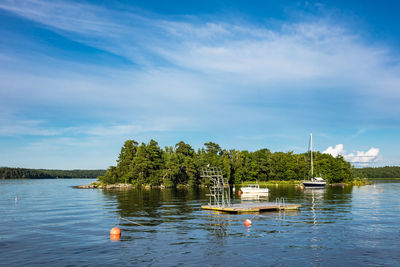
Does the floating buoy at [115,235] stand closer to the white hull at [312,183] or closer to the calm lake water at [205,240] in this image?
the calm lake water at [205,240]

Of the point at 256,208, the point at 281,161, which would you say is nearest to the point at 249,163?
the point at 281,161

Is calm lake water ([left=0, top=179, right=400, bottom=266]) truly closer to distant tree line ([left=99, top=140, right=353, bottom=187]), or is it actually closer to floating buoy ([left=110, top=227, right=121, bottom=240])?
floating buoy ([left=110, top=227, right=121, bottom=240])

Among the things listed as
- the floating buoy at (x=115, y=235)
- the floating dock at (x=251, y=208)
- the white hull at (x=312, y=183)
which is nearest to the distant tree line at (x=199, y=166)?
the white hull at (x=312, y=183)

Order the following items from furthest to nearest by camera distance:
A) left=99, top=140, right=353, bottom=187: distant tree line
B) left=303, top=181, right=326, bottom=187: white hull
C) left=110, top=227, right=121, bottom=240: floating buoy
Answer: left=99, top=140, right=353, bottom=187: distant tree line
left=303, top=181, right=326, bottom=187: white hull
left=110, top=227, right=121, bottom=240: floating buoy

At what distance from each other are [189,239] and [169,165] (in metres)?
122

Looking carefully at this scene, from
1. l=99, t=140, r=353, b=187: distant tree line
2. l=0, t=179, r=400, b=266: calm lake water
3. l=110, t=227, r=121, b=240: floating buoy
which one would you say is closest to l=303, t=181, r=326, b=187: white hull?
l=99, t=140, r=353, b=187: distant tree line

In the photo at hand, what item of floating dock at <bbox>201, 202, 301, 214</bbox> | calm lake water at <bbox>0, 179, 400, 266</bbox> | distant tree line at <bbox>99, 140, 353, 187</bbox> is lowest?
calm lake water at <bbox>0, 179, 400, 266</bbox>

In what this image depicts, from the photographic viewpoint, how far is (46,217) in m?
54.3

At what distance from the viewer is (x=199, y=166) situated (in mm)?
167750

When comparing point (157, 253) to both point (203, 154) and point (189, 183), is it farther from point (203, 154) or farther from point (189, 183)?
point (203, 154)

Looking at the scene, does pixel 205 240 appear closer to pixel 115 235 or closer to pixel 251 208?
pixel 115 235

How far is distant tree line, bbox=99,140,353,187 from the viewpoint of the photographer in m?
160

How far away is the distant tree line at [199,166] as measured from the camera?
160000 millimetres

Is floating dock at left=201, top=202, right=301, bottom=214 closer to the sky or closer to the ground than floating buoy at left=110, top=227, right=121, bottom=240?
closer to the sky
